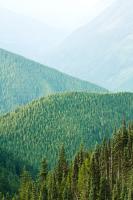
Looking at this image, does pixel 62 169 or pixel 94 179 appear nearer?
pixel 94 179

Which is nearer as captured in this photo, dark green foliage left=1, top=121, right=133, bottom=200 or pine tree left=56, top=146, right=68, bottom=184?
dark green foliage left=1, top=121, right=133, bottom=200

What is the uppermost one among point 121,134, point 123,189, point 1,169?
point 1,169

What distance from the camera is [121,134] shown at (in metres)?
122

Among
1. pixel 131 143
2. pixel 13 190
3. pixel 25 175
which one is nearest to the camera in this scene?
pixel 131 143

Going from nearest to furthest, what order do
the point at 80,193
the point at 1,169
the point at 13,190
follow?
1. the point at 80,193
2. the point at 13,190
3. the point at 1,169

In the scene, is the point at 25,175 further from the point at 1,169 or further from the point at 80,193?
the point at 1,169

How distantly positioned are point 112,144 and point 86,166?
28.9 ft

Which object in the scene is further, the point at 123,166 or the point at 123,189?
the point at 123,166

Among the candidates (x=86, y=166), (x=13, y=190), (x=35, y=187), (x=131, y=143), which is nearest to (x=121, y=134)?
(x=131, y=143)

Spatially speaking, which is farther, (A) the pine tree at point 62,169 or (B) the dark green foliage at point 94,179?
(A) the pine tree at point 62,169

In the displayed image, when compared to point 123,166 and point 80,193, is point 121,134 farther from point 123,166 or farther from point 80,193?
point 80,193

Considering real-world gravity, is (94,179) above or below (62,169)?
below

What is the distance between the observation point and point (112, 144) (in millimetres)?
122875

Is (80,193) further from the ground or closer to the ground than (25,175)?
closer to the ground
